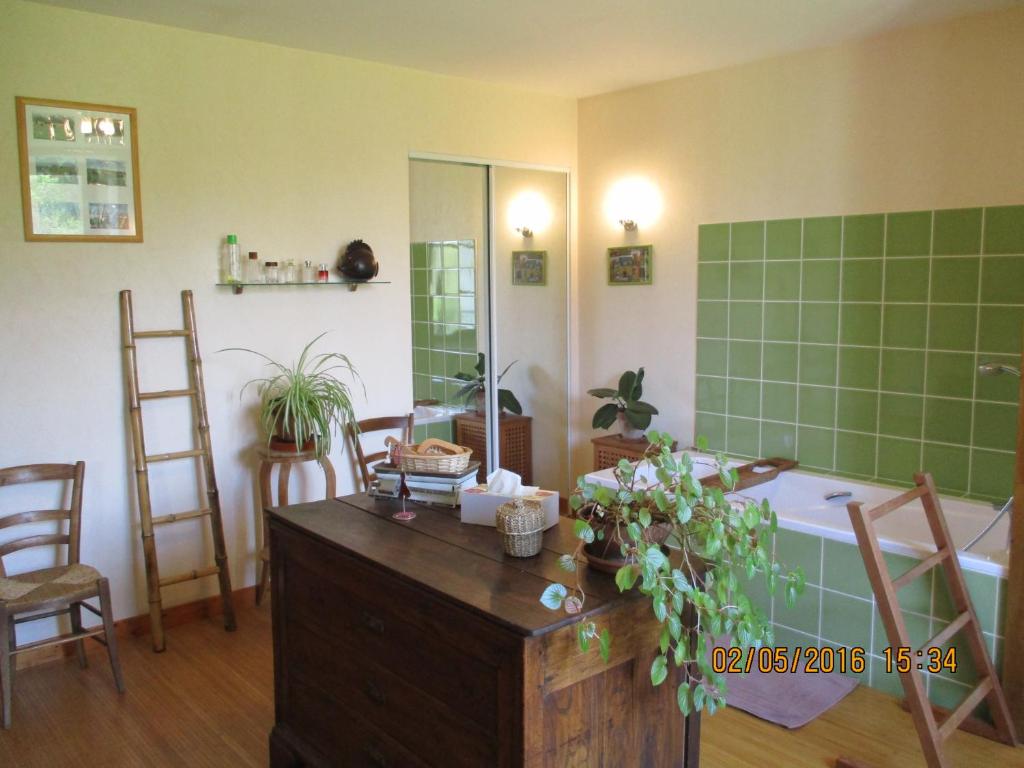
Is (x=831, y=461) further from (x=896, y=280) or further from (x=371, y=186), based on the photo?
(x=371, y=186)

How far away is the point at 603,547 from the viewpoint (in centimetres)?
199

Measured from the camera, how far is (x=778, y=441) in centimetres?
430

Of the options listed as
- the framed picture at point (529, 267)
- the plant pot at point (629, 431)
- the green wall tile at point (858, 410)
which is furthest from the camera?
the framed picture at point (529, 267)

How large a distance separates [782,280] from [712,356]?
1.81ft

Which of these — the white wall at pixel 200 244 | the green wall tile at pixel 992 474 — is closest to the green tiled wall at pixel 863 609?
the green wall tile at pixel 992 474

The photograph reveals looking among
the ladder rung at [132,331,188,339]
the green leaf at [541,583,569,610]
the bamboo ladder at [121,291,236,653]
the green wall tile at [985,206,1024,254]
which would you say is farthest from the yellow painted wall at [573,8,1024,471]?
the green leaf at [541,583,569,610]

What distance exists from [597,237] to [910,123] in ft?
6.06

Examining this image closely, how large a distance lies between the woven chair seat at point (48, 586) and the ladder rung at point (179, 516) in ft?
1.29

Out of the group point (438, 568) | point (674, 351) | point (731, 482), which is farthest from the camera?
point (674, 351)

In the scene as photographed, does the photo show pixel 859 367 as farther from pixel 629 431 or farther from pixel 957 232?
pixel 629 431

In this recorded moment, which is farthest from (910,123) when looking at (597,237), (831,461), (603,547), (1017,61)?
(603,547)

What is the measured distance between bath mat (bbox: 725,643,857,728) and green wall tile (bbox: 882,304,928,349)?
148 centimetres

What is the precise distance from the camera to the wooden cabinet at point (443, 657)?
1.80 metres

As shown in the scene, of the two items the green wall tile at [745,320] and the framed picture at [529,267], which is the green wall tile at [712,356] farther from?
the framed picture at [529,267]
